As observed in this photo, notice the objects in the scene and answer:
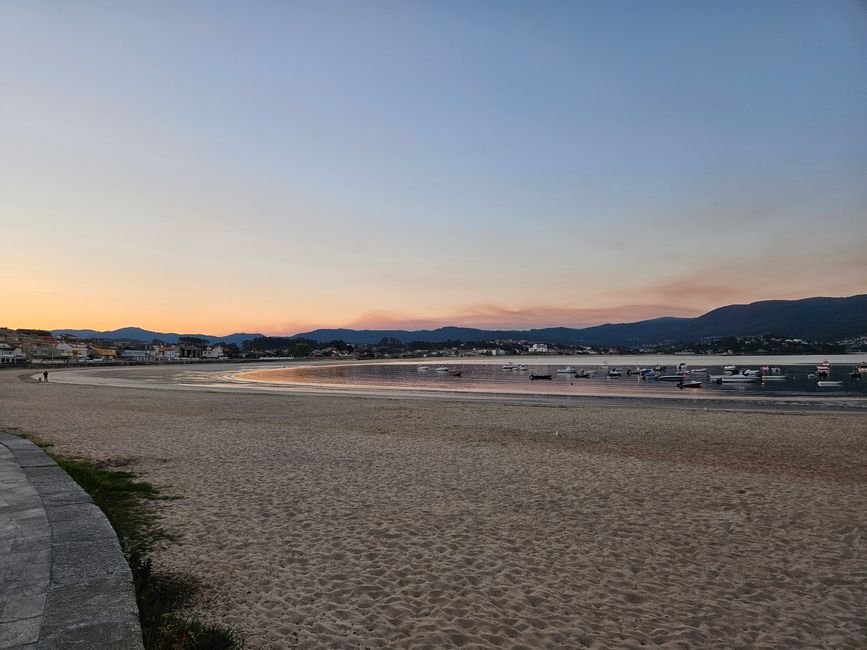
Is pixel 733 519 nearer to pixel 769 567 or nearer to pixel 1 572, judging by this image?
pixel 769 567

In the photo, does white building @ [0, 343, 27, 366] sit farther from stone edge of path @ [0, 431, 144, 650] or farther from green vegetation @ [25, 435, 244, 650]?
stone edge of path @ [0, 431, 144, 650]

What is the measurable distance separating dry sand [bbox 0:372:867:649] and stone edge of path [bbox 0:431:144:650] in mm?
865

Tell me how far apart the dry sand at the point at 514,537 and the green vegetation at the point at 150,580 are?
28cm

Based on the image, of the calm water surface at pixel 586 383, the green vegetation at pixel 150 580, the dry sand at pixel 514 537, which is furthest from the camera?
the calm water surface at pixel 586 383

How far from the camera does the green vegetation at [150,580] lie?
4.41 metres

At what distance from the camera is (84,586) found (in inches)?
191

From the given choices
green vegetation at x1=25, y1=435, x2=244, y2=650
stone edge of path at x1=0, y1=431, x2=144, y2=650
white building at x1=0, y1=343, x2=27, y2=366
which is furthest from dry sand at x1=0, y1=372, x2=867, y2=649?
white building at x1=0, y1=343, x2=27, y2=366

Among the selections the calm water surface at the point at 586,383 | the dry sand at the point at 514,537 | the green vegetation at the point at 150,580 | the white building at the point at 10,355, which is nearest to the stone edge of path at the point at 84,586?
the green vegetation at the point at 150,580

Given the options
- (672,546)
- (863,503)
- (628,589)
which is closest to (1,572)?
(628,589)

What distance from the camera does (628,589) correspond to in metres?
5.98

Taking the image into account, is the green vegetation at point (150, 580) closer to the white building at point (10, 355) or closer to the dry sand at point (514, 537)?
the dry sand at point (514, 537)

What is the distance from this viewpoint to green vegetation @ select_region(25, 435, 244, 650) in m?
4.41

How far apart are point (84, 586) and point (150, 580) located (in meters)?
0.98

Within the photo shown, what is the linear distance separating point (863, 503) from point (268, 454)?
14.0 metres
